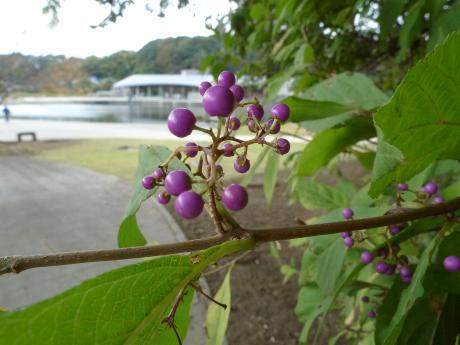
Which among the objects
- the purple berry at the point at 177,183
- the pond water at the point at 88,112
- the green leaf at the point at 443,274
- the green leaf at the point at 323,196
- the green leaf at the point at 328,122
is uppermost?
the purple berry at the point at 177,183

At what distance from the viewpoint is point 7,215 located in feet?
14.2

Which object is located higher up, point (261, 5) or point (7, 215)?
point (261, 5)

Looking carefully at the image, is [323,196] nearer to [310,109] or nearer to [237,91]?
[310,109]

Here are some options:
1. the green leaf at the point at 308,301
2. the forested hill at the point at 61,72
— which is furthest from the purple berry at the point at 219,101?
the forested hill at the point at 61,72

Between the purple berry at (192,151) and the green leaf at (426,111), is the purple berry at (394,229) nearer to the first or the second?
the green leaf at (426,111)

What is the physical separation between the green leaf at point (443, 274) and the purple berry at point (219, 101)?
0.43m

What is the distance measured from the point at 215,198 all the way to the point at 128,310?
0.12m

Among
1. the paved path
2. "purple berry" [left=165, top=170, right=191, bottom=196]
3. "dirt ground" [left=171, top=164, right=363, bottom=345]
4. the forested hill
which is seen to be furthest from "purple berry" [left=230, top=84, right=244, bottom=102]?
the forested hill

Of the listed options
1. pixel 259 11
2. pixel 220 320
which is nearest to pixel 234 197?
pixel 220 320

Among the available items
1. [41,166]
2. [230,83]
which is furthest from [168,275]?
[41,166]

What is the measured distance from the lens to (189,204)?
37cm

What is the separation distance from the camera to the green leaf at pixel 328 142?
2.68 ft

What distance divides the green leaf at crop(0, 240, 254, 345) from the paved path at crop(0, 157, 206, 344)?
179 cm

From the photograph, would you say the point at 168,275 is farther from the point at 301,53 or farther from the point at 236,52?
the point at 236,52
